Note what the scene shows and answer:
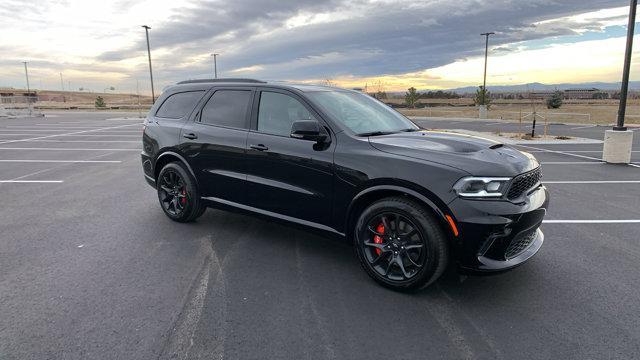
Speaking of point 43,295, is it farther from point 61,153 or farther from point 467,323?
point 61,153

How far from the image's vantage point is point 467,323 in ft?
10.8

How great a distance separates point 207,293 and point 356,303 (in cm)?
128

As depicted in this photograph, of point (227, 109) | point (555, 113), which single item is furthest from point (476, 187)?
point (555, 113)

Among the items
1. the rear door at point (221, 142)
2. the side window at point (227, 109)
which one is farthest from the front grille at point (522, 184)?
the side window at point (227, 109)

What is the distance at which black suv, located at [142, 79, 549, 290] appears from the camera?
3.42 m

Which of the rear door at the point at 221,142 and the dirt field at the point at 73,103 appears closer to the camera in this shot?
the rear door at the point at 221,142

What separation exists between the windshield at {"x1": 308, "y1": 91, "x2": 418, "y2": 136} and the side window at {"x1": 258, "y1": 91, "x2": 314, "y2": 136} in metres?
0.20

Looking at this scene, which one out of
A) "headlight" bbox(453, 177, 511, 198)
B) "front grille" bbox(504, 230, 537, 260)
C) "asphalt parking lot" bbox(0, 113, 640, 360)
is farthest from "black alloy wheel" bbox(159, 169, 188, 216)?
"front grille" bbox(504, 230, 537, 260)

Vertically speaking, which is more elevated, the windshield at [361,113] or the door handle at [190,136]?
the windshield at [361,113]

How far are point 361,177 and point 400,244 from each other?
26.5 inches

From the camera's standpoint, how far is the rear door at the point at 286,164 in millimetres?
4145

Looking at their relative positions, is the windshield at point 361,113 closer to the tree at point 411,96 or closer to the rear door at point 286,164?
the rear door at point 286,164

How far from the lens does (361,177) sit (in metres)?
3.84

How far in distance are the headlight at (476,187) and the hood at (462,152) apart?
0.16 ft
